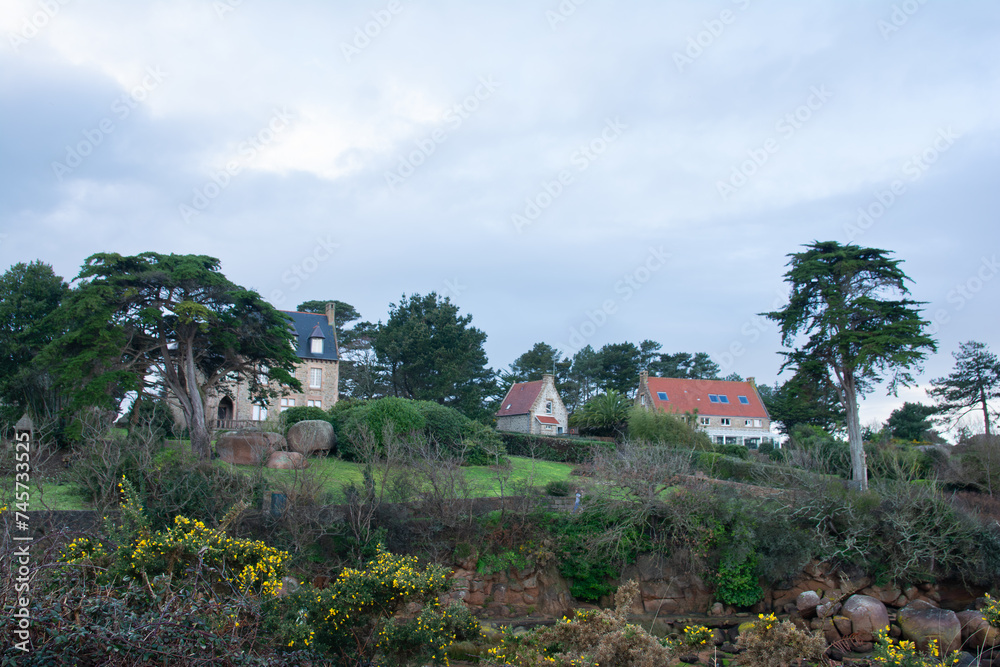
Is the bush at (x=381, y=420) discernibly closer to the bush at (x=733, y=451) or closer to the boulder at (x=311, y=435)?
the boulder at (x=311, y=435)

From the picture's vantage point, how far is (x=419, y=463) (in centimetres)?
1895

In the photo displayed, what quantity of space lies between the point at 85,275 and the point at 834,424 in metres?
48.2

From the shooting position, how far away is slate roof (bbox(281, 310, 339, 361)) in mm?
41719

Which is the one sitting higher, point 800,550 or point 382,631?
point 382,631

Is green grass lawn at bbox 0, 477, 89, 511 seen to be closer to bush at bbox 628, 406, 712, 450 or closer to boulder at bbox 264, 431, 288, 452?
boulder at bbox 264, 431, 288, 452

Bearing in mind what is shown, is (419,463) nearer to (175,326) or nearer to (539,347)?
(175,326)

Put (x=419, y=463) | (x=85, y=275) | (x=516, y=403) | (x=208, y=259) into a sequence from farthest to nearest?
(x=516, y=403)
(x=208, y=259)
(x=85, y=275)
(x=419, y=463)

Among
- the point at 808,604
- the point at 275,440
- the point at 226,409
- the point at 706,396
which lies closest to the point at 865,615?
the point at 808,604

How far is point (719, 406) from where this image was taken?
49.8 metres

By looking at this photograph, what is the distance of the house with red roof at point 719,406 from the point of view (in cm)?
4900

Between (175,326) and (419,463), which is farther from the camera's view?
(175,326)

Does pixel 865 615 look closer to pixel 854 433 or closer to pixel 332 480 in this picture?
pixel 854 433

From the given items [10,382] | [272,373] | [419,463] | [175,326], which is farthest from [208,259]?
[419,463]

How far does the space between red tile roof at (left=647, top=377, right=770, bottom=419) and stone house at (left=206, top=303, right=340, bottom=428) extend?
909 inches
